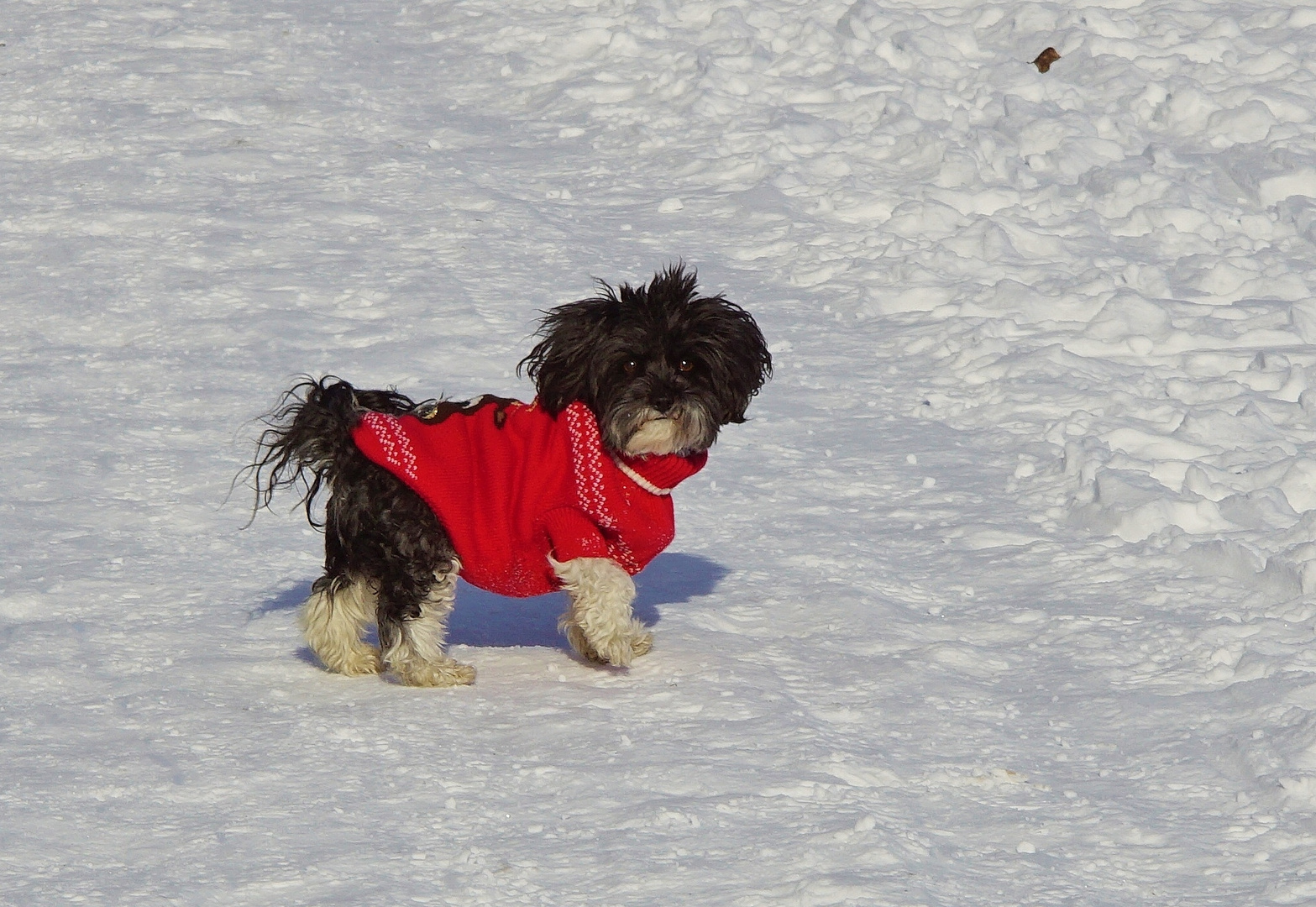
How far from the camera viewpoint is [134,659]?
472cm

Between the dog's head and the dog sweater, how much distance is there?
3.4 inches

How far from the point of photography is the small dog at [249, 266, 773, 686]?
15.1ft

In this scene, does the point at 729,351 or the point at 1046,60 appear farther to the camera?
the point at 1046,60

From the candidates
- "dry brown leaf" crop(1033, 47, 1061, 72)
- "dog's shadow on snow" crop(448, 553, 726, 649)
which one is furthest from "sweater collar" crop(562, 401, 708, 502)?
"dry brown leaf" crop(1033, 47, 1061, 72)

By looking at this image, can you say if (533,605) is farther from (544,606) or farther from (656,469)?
(656,469)

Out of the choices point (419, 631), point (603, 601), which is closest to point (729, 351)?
point (603, 601)

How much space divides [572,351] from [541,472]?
0.38m

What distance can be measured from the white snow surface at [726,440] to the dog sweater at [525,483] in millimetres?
440

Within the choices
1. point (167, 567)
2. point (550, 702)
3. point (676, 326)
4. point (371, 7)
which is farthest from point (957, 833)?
point (371, 7)

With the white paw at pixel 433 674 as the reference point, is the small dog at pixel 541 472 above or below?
above

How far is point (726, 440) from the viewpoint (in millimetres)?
6652

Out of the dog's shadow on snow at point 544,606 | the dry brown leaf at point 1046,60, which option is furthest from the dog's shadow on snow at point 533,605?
the dry brown leaf at point 1046,60

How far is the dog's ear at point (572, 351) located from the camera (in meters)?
4.59

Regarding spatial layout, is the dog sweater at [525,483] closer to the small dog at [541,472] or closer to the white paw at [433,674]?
the small dog at [541,472]
